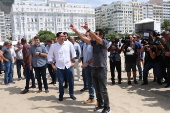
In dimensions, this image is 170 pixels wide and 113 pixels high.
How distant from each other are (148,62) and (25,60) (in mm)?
4150

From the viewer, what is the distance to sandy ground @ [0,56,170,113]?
437 cm

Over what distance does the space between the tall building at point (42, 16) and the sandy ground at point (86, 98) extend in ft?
303

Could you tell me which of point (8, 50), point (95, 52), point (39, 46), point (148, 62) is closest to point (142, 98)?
point (148, 62)

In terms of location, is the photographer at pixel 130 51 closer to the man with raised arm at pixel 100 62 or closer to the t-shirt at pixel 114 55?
the t-shirt at pixel 114 55

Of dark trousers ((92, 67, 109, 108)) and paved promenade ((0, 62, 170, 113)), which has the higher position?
dark trousers ((92, 67, 109, 108))

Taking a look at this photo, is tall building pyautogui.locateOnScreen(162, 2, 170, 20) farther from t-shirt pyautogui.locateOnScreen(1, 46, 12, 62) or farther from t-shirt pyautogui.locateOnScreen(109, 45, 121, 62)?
t-shirt pyautogui.locateOnScreen(1, 46, 12, 62)

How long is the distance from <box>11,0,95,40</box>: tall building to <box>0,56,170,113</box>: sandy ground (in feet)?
303

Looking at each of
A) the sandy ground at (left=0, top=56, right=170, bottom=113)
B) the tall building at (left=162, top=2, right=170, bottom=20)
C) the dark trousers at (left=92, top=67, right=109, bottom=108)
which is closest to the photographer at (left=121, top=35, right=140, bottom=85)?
the sandy ground at (left=0, top=56, right=170, bottom=113)

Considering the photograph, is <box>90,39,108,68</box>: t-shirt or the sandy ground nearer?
<box>90,39,108,68</box>: t-shirt

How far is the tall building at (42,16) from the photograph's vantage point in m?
95.2

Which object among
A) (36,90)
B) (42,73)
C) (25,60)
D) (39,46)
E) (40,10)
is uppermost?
(40,10)

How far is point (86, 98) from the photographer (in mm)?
5262

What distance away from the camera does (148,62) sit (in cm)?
625

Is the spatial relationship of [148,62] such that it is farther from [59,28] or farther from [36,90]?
[59,28]
